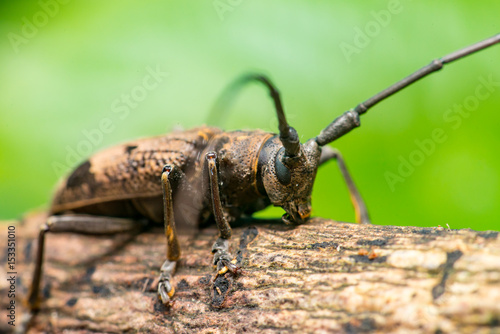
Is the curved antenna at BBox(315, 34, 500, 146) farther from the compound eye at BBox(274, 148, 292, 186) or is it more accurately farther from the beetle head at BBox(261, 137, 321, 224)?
the compound eye at BBox(274, 148, 292, 186)

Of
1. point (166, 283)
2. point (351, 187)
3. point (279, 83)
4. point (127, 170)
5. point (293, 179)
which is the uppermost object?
point (279, 83)

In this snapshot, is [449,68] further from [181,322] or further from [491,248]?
[181,322]

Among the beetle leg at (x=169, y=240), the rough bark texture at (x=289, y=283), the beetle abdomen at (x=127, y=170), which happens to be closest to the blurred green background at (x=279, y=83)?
the beetle abdomen at (x=127, y=170)

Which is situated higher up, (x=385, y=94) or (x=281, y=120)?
(x=385, y=94)

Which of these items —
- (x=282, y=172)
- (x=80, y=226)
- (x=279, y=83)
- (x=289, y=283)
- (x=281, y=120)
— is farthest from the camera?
(x=279, y=83)

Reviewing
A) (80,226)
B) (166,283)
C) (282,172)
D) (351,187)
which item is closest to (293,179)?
(282,172)

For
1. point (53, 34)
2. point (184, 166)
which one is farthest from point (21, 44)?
point (184, 166)

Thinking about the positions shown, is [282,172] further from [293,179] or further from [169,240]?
[169,240]
